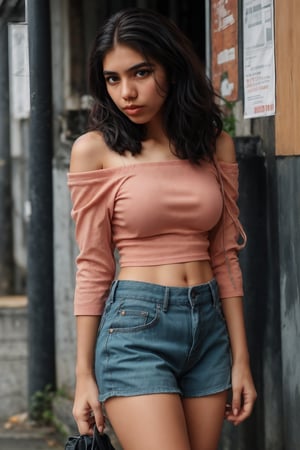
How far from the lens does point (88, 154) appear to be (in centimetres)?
353

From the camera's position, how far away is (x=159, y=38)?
3.51m

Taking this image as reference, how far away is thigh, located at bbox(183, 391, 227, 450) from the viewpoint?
3531mm

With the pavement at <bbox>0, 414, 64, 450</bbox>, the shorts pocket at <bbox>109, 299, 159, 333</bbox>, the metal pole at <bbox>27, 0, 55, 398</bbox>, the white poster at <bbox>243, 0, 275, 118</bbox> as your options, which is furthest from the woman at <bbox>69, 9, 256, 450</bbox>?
the pavement at <bbox>0, 414, 64, 450</bbox>

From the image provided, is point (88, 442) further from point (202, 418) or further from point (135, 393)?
point (202, 418)

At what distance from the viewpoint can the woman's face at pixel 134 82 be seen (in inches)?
137

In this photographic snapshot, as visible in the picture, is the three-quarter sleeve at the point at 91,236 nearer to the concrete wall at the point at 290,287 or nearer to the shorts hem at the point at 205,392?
the shorts hem at the point at 205,392

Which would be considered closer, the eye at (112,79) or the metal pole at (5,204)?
the eye at (112,79)

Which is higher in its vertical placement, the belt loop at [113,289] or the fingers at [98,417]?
the belt loop at [113,289]

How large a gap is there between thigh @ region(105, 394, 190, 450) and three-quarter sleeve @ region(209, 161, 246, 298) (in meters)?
0.49

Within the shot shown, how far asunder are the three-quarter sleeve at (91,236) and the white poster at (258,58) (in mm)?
1270

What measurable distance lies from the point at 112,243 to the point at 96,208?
15 centimetres

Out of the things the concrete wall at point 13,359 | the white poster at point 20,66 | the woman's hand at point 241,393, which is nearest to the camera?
the woman's hand at point 241,393

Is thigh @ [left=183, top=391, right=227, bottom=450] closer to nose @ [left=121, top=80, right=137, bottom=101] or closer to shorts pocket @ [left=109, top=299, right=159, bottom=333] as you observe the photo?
shorts pocket @ [left=109, top=299, right=159, bottom=333]

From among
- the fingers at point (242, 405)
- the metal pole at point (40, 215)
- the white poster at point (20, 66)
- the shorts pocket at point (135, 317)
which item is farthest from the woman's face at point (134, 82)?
the white poster at point (20, 66)
